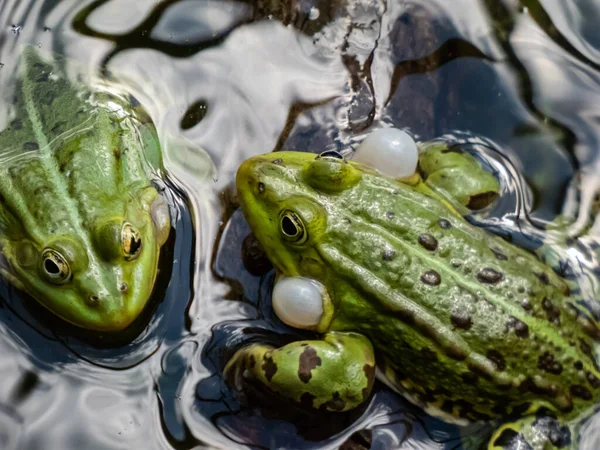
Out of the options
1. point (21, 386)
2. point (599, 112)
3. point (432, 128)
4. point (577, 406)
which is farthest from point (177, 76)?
point (577, 406)

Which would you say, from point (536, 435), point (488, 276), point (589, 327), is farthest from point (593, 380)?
point (488, 276)

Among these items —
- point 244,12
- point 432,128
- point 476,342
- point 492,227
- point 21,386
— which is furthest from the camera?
point 244,12

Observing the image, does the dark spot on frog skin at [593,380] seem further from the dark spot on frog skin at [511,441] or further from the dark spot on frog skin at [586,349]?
the dark spot on frog skin at [511,441]

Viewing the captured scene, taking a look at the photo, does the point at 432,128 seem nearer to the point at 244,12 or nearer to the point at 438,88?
the point at 438,88

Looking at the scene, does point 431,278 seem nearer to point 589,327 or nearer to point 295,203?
point 295,203

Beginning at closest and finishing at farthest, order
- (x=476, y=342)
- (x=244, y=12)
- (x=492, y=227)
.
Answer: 1. (x=476, y=342)
2. (x=492, y=227)
3. (x=244, y=12)

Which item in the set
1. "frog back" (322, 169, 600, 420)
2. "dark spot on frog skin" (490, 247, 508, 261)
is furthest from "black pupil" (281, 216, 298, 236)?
"dark spot on frog skin" (490, 247, 508, 261)

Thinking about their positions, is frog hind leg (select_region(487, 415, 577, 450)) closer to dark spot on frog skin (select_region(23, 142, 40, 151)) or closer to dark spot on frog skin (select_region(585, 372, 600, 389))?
dark spot on frog skin (select_region(585, 372, 600, 389))
